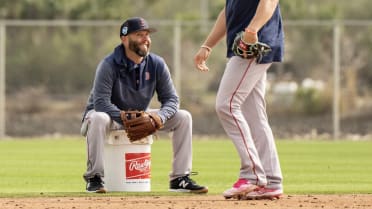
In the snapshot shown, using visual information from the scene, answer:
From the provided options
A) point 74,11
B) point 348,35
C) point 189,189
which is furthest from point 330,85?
point 189,189

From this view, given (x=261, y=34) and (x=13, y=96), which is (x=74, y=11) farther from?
(x=261, y=34)

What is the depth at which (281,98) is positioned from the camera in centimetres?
2627

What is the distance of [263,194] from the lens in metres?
9.53

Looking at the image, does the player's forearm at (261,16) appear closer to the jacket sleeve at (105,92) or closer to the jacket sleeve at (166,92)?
the jacket sleeve at (166,92)

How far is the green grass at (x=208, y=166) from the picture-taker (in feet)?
37.5

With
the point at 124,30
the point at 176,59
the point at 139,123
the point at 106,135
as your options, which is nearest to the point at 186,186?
the point at 139,123

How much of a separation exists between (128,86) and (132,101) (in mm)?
155

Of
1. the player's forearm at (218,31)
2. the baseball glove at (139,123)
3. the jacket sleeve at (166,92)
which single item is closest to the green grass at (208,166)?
the baseball glove at (139,123)

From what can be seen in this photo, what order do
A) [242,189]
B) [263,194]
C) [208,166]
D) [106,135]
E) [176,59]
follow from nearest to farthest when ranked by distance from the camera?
[242,189]
[263,194]
[106,135]
[208,166]
[176,59]

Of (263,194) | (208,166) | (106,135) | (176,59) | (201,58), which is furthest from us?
(176,59)

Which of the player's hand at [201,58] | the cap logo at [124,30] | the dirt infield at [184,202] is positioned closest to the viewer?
the dirt infield at [184,202]

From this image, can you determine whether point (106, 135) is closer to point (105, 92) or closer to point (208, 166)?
point (105, 92)

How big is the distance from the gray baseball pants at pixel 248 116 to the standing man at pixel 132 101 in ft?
3.39

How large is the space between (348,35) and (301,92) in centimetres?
323
